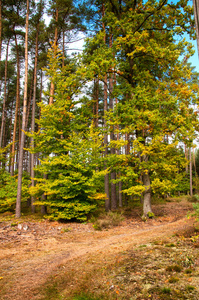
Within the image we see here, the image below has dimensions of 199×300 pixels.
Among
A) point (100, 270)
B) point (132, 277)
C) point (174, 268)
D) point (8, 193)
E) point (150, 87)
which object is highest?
point (150, 87)

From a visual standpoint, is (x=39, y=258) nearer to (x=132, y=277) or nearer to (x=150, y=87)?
(x=132, y=277)

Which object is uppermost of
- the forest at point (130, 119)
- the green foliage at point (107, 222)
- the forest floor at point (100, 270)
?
the forest at point (130, 119)

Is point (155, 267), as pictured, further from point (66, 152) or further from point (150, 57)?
point (150, 57)

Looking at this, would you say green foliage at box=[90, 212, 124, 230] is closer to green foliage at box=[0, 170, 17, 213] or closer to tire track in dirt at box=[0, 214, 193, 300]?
tire track in dirt at box=[0, 214, 193, 300]

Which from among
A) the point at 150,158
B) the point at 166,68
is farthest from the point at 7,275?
the point at 166,68

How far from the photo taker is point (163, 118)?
9.52m

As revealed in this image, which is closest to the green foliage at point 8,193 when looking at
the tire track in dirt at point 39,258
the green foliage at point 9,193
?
the green foliage at point 9,193

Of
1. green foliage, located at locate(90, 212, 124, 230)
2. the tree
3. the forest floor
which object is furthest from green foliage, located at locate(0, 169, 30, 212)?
the tree

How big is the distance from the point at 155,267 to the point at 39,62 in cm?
1911

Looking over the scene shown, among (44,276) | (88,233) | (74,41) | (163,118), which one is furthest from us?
(74,41)

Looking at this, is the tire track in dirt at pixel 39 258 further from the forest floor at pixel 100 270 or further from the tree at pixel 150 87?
the tree at pixel 150 87

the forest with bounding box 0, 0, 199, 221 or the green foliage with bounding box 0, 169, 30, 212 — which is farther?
the green foliage with bounding box 0, 169, 30, 212

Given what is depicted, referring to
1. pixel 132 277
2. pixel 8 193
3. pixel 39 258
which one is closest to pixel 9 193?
pixel 8 193

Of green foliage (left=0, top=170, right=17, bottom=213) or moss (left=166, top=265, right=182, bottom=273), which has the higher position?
green foliage (left=0, top=170, right=17, bottom=213)
